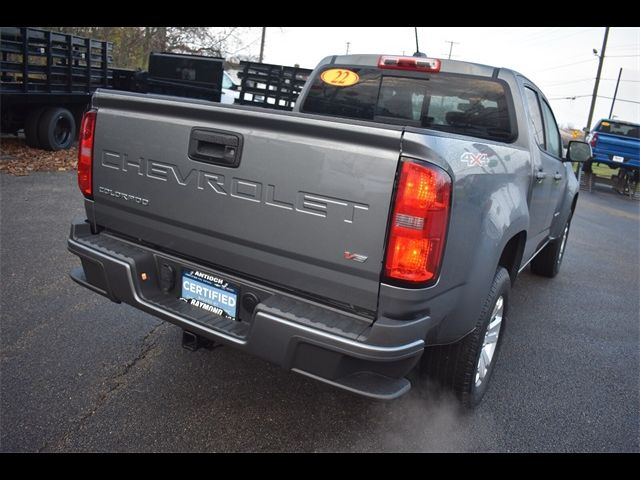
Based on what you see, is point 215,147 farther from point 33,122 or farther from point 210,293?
point 33,122

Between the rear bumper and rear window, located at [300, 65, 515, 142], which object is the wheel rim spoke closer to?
the rear bumper

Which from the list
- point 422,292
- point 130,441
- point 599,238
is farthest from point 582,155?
point 599,238

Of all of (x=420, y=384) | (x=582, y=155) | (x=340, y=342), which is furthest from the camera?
(x=582, y=155)

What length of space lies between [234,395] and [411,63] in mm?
2353

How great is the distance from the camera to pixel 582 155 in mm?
4457

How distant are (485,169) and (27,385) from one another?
265cm

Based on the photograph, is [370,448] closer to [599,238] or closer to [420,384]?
[420,384]

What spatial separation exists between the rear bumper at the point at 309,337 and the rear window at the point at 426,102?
1.83 m

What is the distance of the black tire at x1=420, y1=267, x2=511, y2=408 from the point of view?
2.77 m

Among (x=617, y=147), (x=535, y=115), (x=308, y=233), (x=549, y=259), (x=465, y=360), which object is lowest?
(x=549, y=259)

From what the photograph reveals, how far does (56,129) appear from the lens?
1014 cm

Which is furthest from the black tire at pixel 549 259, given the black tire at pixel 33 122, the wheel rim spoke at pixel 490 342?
the black tire at pixel 33 122

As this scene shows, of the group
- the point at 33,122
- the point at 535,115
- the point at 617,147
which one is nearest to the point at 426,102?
the point at 535,115

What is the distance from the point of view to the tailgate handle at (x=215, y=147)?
2354 mm
